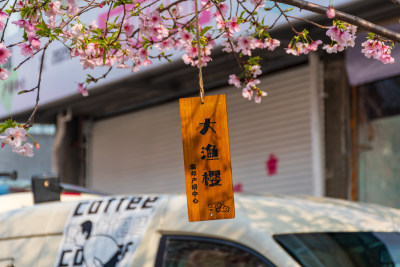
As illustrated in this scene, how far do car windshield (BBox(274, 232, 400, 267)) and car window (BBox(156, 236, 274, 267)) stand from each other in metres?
0.17

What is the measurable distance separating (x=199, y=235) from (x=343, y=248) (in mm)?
736

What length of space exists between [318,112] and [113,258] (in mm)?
5422

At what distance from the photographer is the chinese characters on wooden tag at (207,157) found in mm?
2576

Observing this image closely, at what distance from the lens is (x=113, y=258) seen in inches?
143

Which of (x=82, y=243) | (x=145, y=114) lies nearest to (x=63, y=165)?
(x=145, y=114)

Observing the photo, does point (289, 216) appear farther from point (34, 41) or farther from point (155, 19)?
point (34, 41)

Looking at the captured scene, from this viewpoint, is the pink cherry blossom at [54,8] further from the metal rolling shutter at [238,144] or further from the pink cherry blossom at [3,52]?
the metal rolling shutter at [238,144]

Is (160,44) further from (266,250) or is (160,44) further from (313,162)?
(313,162)

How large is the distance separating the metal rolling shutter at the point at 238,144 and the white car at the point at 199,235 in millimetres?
5286

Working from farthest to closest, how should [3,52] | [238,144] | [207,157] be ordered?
[238,144] → [3,52] → [207,157]

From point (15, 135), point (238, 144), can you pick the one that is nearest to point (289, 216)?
point (15, 135)

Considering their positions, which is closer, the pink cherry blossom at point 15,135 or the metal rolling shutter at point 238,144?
the pink cherry blossom at point 15,135

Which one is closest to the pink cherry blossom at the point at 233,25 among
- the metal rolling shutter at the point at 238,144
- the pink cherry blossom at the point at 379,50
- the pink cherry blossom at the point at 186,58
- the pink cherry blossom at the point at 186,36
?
the pink cherry blossom at the point at 186,36

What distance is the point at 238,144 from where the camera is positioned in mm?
10336
